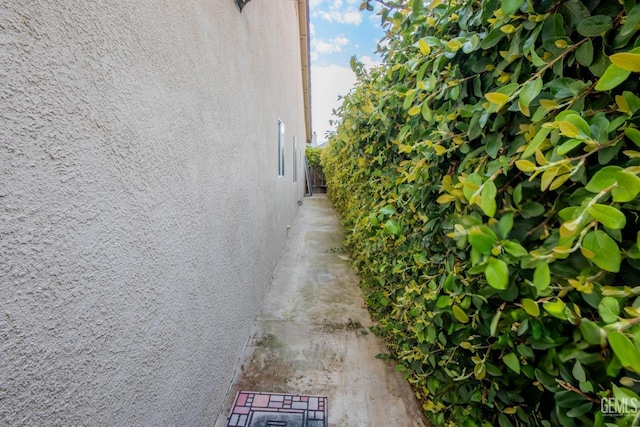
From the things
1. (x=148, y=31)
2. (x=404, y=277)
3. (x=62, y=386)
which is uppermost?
(x=148, y=31)

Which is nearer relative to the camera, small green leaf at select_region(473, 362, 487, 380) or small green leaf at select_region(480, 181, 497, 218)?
small green leaf at select_region(480, 181, 497, 218)

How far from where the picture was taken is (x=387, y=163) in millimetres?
2287

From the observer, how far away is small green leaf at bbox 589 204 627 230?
568 mm

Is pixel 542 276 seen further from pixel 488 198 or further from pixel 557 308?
pixel 488 198

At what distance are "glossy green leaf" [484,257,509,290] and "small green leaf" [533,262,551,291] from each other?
73 millimetres

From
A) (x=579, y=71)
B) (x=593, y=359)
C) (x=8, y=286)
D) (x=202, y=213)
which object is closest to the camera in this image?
(x=8, y=286)

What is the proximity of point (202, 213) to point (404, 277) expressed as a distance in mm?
1537

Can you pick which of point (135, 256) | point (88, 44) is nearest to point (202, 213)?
point (135, 256)

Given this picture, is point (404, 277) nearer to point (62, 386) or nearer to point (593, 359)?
point (593, 359)

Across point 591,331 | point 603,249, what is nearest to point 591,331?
point 591,331

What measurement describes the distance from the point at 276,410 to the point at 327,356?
70cm

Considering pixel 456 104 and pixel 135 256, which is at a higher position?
pixel 456 104

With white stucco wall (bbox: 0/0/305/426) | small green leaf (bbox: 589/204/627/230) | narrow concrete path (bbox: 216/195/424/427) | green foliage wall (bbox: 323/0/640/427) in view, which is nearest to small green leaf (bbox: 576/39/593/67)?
green foliage wall (bbox: 323/0/640/427)

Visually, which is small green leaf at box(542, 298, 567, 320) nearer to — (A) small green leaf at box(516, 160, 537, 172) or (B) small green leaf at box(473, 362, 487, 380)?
(A) small green leaf at box(516, 160, 537, 172)
